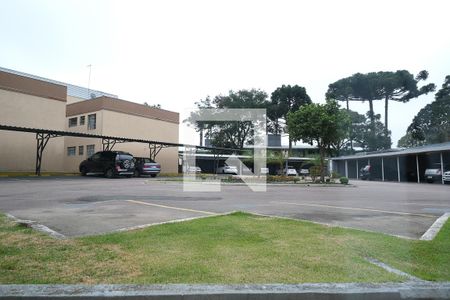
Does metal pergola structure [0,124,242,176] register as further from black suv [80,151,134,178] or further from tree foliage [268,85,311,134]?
tree foliage [268,85,311,134]

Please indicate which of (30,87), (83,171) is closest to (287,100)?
(83,171)

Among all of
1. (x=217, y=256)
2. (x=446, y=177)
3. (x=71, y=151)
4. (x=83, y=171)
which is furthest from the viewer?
(x=71, y=151)

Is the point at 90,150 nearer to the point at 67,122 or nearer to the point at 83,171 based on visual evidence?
the point at 67,122

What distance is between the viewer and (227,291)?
349 centimetres

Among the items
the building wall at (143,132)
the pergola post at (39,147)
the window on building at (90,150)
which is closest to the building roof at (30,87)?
the pergola post at (39,147)

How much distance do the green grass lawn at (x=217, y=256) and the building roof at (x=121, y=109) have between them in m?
26.5

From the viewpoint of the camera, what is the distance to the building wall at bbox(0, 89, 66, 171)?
25.2m

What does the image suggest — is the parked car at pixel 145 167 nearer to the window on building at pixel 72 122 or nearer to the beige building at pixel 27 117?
the beige building at pixel 27 117

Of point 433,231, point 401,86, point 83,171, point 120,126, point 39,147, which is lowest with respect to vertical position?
point 433,231

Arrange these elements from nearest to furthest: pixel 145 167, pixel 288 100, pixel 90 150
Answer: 1. pixel 145 167
2. pixel 90 150
3. pixel 288 100

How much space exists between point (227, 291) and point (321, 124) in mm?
23345

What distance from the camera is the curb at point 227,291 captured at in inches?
134

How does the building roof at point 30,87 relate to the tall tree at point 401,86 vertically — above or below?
below

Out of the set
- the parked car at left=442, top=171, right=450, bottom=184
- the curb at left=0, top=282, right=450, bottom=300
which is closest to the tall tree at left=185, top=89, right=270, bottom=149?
the parked car at left=442, top=171, right=450, bottom=184
